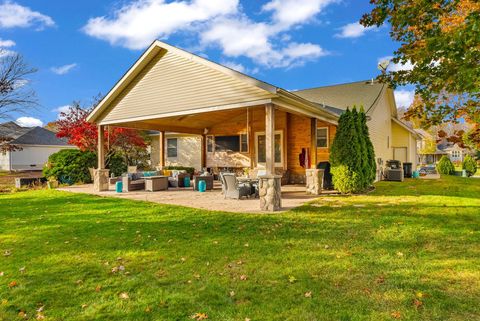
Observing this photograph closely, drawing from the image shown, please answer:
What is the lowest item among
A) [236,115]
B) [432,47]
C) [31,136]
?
[432,47]

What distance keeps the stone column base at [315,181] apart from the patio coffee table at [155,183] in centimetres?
589

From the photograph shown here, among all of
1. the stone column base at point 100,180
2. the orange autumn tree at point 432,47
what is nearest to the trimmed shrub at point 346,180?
the orange autumn tree at point 432,47

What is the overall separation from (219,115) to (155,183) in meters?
5.18

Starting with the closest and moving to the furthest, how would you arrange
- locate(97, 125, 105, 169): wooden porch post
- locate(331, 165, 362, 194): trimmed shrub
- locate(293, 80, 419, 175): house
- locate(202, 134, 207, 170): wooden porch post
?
locate(331, 165, 362, 194): trimmed shrub
locate(97, 125, 105, 169): wooden porch post
locate(293, 80, 419, 175): house
locate(202, 134, 207, 170): wooden porch post

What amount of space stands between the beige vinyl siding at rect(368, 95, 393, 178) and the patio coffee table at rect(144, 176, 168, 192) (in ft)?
34.3

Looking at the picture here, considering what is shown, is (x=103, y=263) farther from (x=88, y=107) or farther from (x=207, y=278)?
(x=88, y=107)

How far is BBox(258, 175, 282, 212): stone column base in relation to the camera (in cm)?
742

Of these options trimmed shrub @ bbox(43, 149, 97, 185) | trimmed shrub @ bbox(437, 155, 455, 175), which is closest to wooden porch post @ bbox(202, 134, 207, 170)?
trimmed shrub @ bbox(43, 149, 97, 185)

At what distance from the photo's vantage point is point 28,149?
103ft

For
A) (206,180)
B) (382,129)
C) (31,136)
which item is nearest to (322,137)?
(382,129)

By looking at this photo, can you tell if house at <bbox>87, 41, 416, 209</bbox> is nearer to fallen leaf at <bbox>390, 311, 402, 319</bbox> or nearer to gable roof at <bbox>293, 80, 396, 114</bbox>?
gable roof at <bbox>293, 80, 396, 114</bbox>

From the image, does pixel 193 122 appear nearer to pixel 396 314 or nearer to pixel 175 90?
pixel 175 90

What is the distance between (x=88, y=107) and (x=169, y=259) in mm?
17854

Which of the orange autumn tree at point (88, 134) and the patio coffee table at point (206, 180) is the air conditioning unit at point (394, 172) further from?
the orange autumn tree at point (88, 134)
